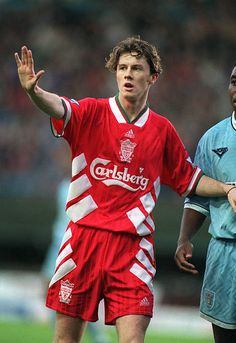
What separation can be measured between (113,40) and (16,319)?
19.7ft

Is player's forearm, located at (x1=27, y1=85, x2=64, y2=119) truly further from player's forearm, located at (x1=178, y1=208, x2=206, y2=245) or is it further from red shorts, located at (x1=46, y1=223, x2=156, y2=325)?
player's forearm, located at (x1=178, y1=208, x2=206, y2=245)

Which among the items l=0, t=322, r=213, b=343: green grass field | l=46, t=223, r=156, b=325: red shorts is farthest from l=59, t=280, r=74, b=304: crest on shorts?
l=0, t=322, r=213, b=343: green grass field

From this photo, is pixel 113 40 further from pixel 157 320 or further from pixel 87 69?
pixel 157 320

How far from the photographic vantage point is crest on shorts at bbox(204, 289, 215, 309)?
623 centimetres

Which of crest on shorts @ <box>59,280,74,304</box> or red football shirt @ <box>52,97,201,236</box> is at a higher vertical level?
red football shirt @ <box>52,97,201,236</box>

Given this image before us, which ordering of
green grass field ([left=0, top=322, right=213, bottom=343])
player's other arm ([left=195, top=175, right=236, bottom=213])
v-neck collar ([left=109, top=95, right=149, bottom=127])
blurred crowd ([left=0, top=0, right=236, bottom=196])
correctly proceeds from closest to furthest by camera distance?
1. player's other arm ([left=195, top=175, right=236, bottom=213])
2. v-neck collar ([left=109, top=95, right=149, bottom=127])
3. green grass field ([left=0, top=322, right=213, bottom=343])
4. blurred crowd ([left=0, top=0, right=236, bottom=196])

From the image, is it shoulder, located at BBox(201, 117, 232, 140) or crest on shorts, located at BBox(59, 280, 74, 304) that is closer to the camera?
crest on shorts, located at BBox(59, 280, 74, 304)

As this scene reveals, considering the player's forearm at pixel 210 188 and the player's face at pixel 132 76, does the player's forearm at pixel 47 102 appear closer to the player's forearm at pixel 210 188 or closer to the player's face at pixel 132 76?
the player's face at pixel 132 76

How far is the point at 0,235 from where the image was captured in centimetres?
1549

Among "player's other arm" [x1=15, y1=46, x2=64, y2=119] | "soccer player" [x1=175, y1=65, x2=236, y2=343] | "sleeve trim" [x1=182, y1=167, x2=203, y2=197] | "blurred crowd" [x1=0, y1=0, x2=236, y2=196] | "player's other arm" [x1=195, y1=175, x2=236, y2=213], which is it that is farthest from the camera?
"blurred crowd" [x1=0, y1=0, x2=236, y2=196]

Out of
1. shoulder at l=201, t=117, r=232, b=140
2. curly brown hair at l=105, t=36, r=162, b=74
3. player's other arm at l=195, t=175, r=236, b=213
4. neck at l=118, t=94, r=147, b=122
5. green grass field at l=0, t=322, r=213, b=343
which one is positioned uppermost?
curly brown hair at l=105, t=36, r=162, b=74

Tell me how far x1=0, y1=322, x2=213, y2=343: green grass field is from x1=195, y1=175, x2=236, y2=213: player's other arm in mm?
4671

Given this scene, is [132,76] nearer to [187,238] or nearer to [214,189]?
[214,189]

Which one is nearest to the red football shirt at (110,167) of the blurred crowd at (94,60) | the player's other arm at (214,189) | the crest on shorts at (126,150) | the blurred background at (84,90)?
the crest on shorts at (126,150)
